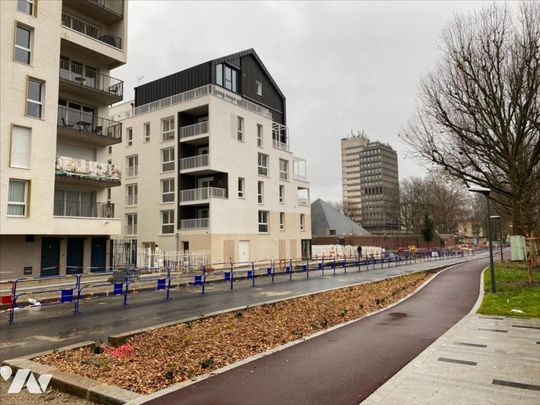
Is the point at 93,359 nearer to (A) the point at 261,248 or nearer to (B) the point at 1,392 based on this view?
(B) the point at 1,392

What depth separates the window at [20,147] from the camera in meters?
19.7

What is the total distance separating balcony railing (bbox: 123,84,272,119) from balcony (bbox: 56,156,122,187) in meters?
12.3

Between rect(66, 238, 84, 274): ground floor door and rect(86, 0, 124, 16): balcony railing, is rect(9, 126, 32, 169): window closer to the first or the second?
rect(66, 238, 84, 274): ground floor door

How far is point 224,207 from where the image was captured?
3297cm

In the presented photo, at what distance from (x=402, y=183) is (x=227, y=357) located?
9218cm

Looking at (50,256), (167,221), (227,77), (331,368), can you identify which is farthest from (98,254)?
(331,368)

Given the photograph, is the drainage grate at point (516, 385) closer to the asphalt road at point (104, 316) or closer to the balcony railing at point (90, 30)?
the asphalt road at point (104, 316)

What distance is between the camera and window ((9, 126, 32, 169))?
1969 cm

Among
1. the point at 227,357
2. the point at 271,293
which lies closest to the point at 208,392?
the point at 227,357

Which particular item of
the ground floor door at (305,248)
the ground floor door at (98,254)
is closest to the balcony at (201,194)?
the ground floor door at (98,254)

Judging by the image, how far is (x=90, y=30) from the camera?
26078mm

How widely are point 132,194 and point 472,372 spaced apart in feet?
117

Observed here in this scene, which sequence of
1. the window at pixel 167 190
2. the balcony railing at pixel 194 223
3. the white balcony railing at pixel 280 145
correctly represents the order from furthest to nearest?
the white balcony railing at pixel 280 145 → the window at pixel 167 190 → the balcony railing at pixel 194 223

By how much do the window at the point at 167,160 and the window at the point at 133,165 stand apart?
3.22 m
